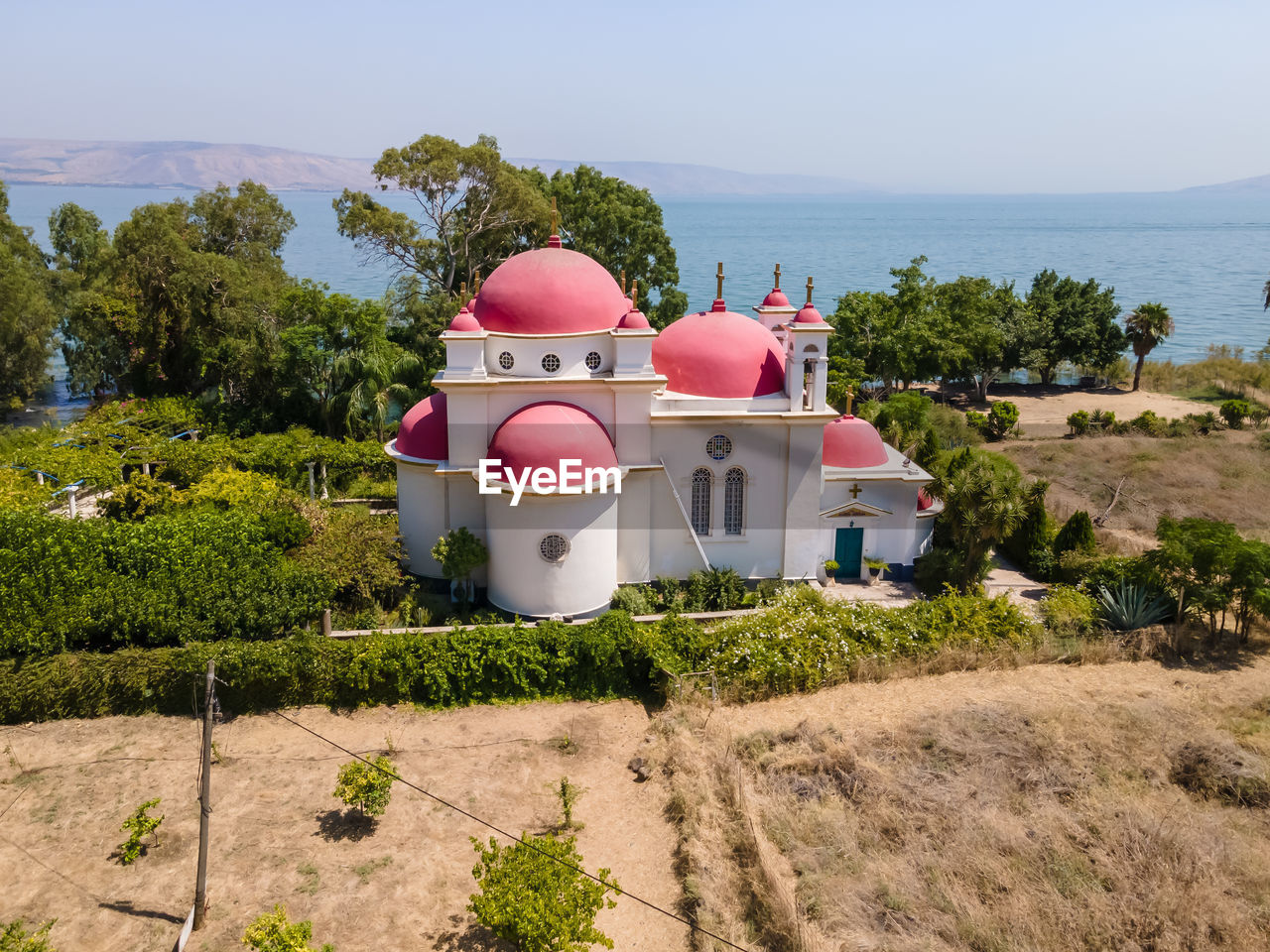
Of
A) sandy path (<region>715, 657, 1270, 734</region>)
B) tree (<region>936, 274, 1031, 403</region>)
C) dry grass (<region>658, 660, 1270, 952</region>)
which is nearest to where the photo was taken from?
dry grass (<region>658, 660, 1270, 952</region>)

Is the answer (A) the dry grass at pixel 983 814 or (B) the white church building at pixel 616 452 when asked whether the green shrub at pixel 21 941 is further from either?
(B) the white church building at pixel 616 452

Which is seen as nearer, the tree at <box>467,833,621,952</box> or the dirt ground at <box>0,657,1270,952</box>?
the tree at <box>467,833,621,952</box>

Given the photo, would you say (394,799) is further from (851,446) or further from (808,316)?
(851,446)

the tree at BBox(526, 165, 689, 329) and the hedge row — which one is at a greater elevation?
the tree at BBox(526, 165, 689, 329)

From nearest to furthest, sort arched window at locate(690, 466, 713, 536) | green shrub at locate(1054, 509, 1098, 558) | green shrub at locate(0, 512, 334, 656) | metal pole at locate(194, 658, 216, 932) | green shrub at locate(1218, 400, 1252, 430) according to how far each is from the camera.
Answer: metal pole at locate(194, 658, 216, 932) → green shrub at locate(0, 512, 334, 656) → arched window at locate(690, 466, 713, 536) → green shrub at locate(1054, 509, 1098, 558) → green shrub at locate(1218, 400, 1252, 430)

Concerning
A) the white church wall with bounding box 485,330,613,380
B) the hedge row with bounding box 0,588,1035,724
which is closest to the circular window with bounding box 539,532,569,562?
the hedge row with bounding box 0,588,1035,724

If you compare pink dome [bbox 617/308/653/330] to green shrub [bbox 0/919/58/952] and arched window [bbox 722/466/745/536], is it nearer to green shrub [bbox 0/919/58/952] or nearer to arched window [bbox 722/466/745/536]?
arched window [bbox 722/466/745/536]

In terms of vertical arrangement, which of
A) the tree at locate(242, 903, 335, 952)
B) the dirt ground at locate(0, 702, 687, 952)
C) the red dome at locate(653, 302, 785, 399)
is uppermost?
the red dome at locate(653, 302, 785, 399)

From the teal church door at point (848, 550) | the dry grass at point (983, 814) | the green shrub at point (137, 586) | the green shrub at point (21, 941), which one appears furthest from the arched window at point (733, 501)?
the green shrub at point (21, 941)
